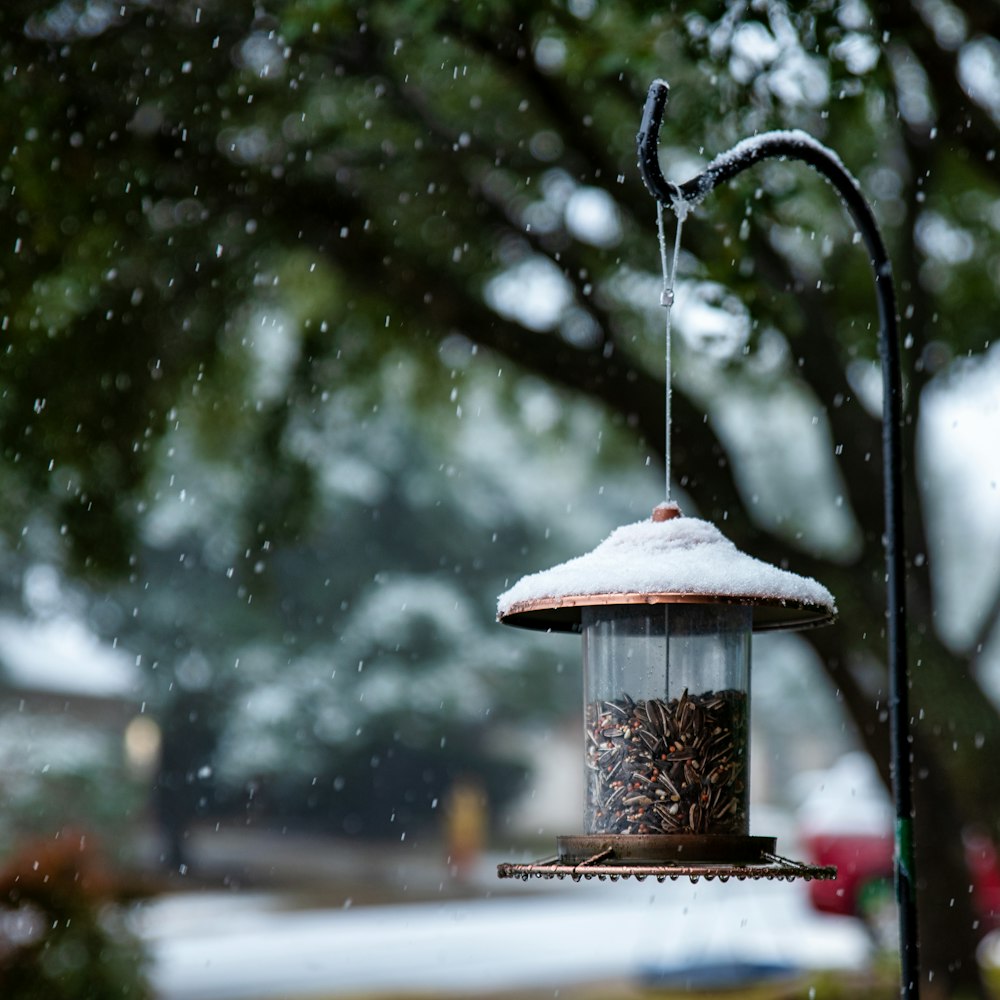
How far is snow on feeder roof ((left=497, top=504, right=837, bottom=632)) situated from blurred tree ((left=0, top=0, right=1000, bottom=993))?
9.10ft

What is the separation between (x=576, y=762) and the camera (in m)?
35.0

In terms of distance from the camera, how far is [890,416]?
354 centimetres

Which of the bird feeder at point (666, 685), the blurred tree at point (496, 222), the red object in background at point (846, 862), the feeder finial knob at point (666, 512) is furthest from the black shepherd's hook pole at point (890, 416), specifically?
the red object in background at point (846, 862)

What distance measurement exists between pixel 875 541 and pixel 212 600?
60.9 ft

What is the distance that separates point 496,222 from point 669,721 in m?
6.15

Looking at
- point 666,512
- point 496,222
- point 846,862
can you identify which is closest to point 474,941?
point 846,862

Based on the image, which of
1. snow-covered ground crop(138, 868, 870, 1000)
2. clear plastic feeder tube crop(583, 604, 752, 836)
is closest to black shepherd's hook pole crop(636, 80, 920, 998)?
clear plastic feeder tube crop(583, 604, 752, 836)

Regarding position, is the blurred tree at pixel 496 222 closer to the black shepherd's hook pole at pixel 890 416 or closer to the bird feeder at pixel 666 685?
the black shepherd's hook pole at pixel 890 416

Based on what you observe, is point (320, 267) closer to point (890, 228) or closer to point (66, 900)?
point (890, 228)

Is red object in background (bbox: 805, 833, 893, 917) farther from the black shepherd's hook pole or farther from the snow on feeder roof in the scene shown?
the snow on feeder roof

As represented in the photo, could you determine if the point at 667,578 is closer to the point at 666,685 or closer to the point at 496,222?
the point at 666,685

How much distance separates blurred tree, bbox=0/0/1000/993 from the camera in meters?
6.65

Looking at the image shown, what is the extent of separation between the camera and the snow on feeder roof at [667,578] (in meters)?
2.97

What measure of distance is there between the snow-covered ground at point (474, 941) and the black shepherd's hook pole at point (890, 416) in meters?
7.34
